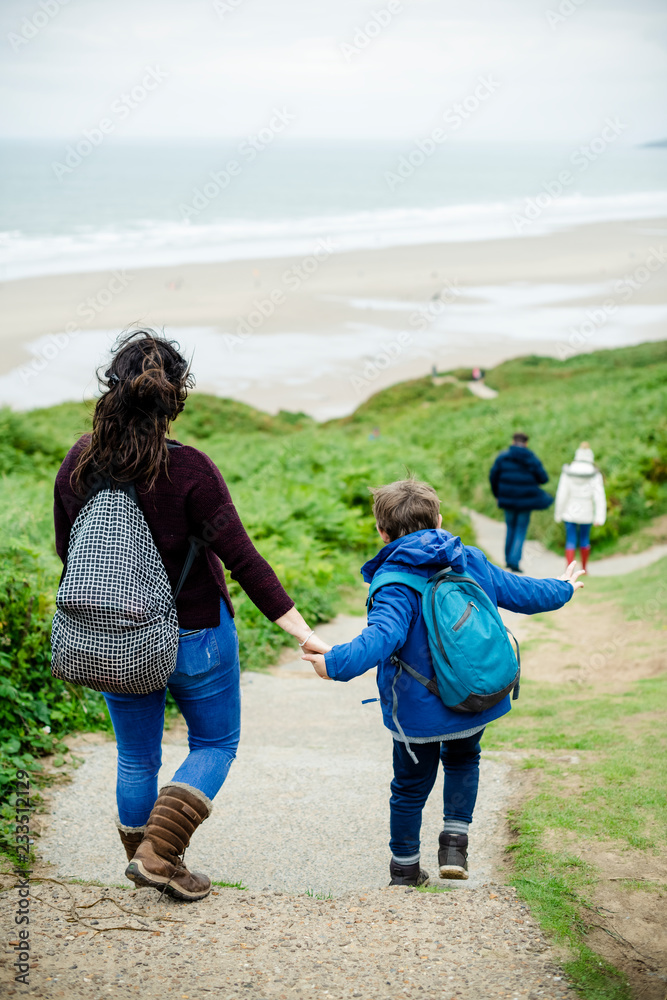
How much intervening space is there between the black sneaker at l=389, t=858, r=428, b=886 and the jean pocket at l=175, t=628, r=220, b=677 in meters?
1.17

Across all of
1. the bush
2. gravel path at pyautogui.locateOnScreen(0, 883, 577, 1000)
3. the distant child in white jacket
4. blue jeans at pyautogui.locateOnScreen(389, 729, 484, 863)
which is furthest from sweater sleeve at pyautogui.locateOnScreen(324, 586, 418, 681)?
the distant child in white jacket

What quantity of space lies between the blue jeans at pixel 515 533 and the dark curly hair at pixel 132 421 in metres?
7.88

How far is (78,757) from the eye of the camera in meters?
4.73

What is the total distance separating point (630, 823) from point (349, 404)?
2135cm

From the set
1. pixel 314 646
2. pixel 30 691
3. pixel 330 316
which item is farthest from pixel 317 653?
pixel 330 316

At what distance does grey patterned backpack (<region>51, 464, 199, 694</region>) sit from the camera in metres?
2.75

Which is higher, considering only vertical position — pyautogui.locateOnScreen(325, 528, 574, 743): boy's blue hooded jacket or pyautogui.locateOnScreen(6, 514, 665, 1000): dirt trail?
pyautogui.locateOnScreen(325, 528, 574, 743): boy's blue hooded jacket

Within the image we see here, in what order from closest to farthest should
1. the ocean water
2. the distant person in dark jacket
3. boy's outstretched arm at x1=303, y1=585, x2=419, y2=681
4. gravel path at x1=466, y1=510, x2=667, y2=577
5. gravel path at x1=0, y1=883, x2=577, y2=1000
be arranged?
gravel path at x1=0, y1=883, x2=577, y2=1000 < boy's outstretched arm at x1=303, y1=585, x2=419, y2=681 < the distant person in dark jacket < gravel path at x1=466, y1=510, x2=667, y2=577 < the ocean water

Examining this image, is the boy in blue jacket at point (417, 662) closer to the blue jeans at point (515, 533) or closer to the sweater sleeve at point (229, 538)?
the sweater sleeve at point (229, 538)

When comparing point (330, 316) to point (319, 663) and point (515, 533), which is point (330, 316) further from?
point (319, 663)

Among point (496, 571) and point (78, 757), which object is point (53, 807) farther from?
point (496, 571)

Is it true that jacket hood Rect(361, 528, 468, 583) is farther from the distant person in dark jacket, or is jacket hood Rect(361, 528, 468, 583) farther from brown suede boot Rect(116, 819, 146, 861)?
the distant person in dark jacket

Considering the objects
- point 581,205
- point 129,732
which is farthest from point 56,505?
point 581,205

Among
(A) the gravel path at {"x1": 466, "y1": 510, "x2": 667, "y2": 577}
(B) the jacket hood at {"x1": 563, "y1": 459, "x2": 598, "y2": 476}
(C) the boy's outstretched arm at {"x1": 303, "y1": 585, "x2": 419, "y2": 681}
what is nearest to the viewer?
(C) the boy's outstretched arm at {"x1": 303, "y1": 585, "x2": 419, "y2": 681}
